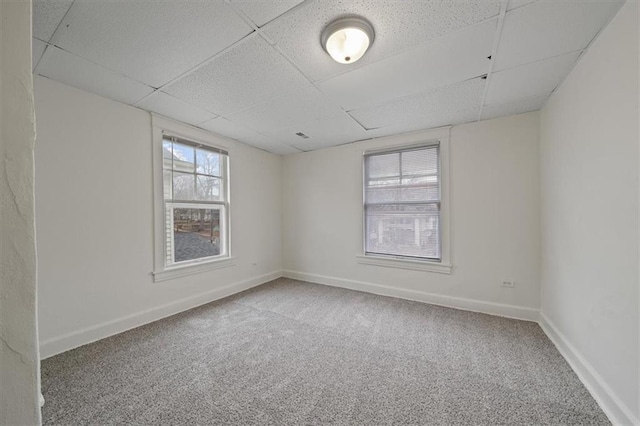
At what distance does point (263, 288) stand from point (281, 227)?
1172mm

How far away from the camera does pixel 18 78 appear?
1.93 ft

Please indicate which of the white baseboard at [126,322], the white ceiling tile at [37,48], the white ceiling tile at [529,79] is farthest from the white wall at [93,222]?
the white ceiling tile at [529,79]

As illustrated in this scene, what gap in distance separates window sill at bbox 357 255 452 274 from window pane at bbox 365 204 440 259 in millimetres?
103

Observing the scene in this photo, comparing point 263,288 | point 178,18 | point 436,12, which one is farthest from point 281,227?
point 436,12

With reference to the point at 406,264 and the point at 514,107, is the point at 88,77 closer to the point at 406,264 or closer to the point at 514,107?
the point at 406,264

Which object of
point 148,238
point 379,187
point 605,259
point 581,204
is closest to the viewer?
point 605,259

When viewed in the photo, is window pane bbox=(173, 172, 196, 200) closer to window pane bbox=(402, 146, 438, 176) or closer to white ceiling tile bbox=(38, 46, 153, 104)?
white ceiling tile bbox=(38, 46, 153, 104)

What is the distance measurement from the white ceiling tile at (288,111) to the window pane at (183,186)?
37.9 inches

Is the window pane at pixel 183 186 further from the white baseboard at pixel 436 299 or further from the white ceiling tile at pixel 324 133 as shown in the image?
the white baseboard at pixel 436 299

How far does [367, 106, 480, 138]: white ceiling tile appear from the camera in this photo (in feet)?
9.20

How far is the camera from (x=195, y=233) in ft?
10.9

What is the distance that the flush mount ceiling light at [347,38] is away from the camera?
1496 millimetres

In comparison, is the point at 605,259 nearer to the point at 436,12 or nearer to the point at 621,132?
the point at 621,132

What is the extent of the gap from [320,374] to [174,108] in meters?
2.89
